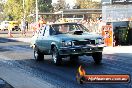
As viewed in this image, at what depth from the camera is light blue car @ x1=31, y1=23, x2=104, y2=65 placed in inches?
651

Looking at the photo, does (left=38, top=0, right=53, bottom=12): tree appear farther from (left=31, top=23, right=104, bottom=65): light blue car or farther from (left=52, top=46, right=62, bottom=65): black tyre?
(left=52, top=46, right=62, bottom=65): black tyre

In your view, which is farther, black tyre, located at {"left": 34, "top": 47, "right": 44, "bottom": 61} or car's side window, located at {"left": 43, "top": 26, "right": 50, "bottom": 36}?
black tyre, located at {"left": 34, "top": 47, "right": 44, "bottom": 61}

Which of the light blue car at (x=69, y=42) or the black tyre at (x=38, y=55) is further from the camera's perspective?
the black tyre at (x=38, y=55)

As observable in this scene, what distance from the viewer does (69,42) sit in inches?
649

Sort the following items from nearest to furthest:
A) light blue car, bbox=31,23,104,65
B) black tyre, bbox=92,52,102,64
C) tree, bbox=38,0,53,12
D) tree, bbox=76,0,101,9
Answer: light blue car, bbox=31,23,104,65, black tyre, bbox=92,52,102,64, tree, bbox=76,0,101,9, tree, bbox=38,0,53,12

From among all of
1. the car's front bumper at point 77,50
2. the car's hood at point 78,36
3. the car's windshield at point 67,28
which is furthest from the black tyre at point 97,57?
the car's windshield at point 67,28

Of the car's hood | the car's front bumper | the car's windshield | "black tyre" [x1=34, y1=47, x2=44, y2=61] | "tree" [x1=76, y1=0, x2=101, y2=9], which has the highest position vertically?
"tree" [x1=76, y1=0, x2=101, y2=9]

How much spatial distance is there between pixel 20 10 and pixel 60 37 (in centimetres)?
6578

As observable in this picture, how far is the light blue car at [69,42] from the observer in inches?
651

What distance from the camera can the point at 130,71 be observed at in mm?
14016

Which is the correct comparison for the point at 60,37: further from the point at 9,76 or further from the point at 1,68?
the point at 9,76

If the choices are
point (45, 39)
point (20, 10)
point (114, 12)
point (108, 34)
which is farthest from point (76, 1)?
point (45, 39)

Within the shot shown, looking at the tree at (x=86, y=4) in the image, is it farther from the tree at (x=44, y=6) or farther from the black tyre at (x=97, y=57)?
the black tyre at (x=97, y=57)

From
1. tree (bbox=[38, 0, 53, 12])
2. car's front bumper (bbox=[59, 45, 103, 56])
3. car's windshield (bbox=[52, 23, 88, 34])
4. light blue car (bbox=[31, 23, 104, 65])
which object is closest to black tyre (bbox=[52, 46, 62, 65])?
light blue car (bbox=[31, 23, 104, 65])
